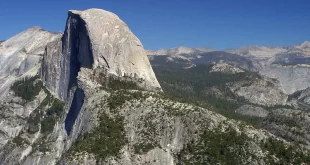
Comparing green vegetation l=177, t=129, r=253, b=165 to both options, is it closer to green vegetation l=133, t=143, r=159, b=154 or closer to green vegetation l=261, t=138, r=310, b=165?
green vegetation l=261, t=138, r=310, b=165

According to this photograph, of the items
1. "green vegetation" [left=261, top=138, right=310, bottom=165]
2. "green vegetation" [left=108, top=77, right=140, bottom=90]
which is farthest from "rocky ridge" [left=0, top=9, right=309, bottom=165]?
"green vegetation" [left=108, top=77, right=140, bottom=90]

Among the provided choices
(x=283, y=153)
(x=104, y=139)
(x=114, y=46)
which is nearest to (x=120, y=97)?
(x=104, y=139)

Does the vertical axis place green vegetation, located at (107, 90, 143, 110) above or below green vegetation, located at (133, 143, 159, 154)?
above

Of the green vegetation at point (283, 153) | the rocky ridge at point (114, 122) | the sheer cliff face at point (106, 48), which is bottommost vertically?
the green vegetation at point (283, 153)

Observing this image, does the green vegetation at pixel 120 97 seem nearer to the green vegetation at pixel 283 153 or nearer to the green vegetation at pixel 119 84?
the green vegetation at pixel 119 84

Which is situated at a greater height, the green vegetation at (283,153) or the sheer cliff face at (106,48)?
the sheer cliff face at (106,48)

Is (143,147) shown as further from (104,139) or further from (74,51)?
(74,51)

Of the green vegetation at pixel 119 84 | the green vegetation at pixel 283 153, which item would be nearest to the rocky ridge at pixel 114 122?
the green vegetation at pixel 283 153

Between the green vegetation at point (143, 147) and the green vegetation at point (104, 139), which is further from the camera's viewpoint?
the green vegetation at point (143, 147)

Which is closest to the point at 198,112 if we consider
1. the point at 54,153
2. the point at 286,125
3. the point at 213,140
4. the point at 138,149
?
the point at 213,140
